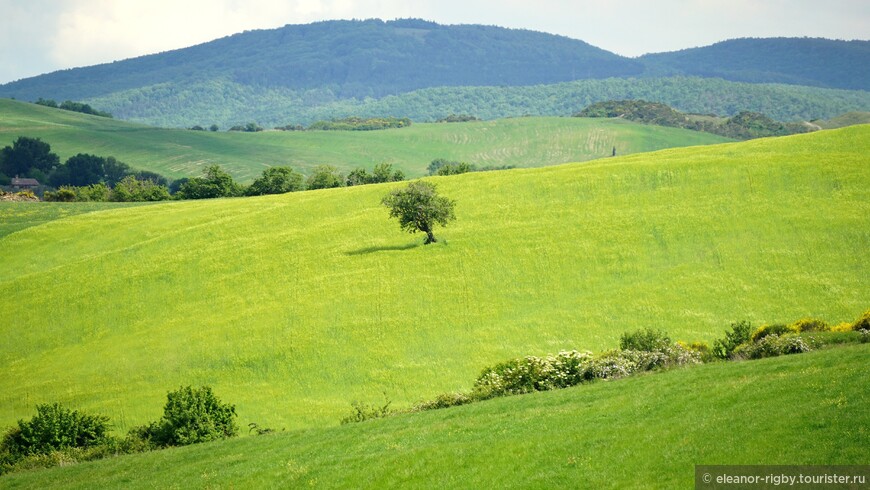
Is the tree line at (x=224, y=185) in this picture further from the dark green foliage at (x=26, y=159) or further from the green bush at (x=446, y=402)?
the green bush at (x=446, y=402)

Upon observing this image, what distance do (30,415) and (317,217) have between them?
1550 inches

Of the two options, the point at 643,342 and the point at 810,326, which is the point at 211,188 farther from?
the point at 810,326

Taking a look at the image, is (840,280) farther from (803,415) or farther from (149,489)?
(149,489)

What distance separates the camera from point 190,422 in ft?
128

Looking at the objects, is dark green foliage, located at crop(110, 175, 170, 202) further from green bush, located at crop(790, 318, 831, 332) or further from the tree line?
green bush, located at crop(790, 318, 831, 332)

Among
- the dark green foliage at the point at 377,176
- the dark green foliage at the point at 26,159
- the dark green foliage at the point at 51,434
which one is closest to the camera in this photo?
the dark green foliage at the point at 51,434

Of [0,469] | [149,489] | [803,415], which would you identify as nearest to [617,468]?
[803,415]

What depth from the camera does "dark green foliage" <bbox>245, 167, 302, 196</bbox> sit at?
393 feet

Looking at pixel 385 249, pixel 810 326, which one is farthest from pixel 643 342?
pixel 385 249

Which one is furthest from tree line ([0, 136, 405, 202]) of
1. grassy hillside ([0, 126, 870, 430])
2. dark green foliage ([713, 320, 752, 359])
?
dark green foliage ([713, 320, 752, 359])

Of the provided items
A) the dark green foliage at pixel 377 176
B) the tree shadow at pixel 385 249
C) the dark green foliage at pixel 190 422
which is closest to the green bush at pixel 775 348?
the dark green foliage at pixel 190 422

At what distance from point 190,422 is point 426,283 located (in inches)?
1063

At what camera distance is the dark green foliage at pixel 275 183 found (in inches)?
4719

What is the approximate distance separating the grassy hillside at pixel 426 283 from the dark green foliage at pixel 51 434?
686cm
